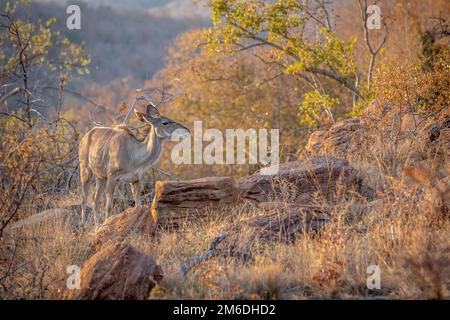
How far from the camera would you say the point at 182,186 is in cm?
1121

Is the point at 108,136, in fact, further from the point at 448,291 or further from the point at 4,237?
the point at 448,291

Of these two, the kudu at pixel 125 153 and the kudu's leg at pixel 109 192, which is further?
the kudu at pixel 125 153

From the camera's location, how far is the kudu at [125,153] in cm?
1221

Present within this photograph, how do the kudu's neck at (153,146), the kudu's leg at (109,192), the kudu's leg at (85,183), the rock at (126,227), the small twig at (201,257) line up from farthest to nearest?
the kudu's leg at (85,183) < the kudu's neck at (153,146) < the kudu's leg at (109,192) < the rock at (126,227) < the small twig at (201,257)

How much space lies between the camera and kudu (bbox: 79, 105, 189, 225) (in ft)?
40.1

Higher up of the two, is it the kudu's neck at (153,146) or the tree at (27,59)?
the tree at (27,59)

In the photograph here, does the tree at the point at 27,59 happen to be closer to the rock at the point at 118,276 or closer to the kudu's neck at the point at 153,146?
the kudu's neck at the point at 153,146

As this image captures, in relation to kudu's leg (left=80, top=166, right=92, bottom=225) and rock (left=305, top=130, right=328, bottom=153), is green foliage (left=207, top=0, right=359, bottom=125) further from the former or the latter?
kudu's leg (left=80, top=166, right=92, bottom=225)

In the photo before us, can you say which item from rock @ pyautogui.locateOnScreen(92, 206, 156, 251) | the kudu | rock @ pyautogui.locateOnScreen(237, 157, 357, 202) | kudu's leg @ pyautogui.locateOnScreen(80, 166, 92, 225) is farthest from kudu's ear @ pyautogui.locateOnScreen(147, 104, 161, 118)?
rock @ pyautogui.locateOnScreen(92, 206, 156, 251)

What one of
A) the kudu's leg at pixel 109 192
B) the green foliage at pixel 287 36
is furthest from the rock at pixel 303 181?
the green foliage at pixel 287 36

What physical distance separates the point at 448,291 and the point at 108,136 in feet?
23.7

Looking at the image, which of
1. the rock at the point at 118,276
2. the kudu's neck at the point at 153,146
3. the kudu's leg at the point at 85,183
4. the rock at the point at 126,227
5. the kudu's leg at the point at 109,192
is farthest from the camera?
the kudu's leg at the point at 85,183

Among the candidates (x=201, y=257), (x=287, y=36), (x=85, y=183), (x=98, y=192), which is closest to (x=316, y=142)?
(x=98, y=192)
